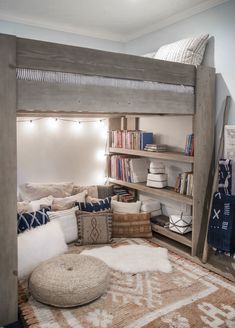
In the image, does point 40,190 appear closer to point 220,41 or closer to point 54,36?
point 54,36

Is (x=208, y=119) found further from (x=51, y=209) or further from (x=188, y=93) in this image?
(x=51, y=209)

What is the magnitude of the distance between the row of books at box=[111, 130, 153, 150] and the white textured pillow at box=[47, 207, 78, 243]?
1098 mm

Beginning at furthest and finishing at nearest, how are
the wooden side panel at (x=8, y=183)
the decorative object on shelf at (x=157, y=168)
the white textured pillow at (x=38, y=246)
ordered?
1. the decorative object on shelf at (x=157, y=168)
2. the white textured pillow at (x=38, y=246)
3. the wooden side panel at (x=8, y=183)

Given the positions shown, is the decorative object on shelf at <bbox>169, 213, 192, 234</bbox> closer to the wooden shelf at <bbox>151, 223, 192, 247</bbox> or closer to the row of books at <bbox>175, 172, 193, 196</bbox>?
the wooden shelf at <bbox>151, 223, 192, 247</bbox>

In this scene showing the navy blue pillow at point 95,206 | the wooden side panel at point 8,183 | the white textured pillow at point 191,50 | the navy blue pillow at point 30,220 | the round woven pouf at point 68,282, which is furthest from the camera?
the navy blue pillow at point 95,206

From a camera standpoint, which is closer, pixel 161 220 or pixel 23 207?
pixel 23 207

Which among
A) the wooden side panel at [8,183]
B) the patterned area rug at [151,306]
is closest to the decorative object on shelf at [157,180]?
the patterned area rug at [151,306]

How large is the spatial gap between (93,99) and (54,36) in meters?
2.05

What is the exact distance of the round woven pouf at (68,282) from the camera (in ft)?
6.75

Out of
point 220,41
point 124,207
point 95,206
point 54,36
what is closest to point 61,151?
point 95,206

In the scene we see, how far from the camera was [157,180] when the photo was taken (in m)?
3.40

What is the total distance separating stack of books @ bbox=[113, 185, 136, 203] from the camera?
3.79m

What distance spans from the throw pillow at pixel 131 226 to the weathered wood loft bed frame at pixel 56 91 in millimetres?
1305

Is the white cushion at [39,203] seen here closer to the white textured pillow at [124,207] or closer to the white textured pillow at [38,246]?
the white textured pillow at [38,246]
